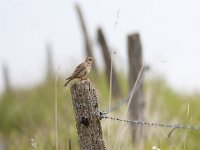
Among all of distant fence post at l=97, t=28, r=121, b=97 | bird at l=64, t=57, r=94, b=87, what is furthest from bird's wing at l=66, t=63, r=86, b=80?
distant fence post at l=97, t=28, r=121, b=97

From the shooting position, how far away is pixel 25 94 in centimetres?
1589

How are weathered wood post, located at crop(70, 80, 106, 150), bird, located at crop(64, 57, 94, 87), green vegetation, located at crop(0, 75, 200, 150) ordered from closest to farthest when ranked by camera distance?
weathered wood post, located at crop(70, 80, 106, 150) → bird, located at crop(64, 57, 94, 87) → green vegetation, located at crop(0, 75, 200, 150)

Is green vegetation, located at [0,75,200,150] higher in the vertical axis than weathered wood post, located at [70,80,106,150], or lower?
lower

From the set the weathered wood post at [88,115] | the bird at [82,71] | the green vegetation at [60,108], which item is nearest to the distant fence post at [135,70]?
the green vegetation at [60,108]

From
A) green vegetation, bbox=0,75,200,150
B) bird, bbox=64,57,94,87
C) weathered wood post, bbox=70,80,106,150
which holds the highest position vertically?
bird, bbox=64,57,94,87

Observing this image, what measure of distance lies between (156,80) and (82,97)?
8.03m

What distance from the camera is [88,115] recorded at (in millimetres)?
4531

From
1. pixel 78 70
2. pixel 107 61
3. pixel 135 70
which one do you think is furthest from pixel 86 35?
pixel 78 70

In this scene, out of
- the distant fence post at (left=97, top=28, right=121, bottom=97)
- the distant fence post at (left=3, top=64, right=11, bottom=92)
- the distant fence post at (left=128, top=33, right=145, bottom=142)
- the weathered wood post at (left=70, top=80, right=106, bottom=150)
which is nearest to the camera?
the weathered wood post at (left=70, top=80, right=106, bottom=150)

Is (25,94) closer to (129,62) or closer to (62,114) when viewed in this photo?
(62,114)

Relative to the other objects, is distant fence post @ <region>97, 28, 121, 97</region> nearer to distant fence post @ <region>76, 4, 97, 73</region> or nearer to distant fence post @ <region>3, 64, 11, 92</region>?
distant fence post @ <region>76, 4, 97, 73</region>

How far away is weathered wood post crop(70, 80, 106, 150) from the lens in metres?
4.51

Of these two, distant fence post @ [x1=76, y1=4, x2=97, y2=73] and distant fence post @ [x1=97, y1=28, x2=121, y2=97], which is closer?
distant fence post @ [x1=97, y1=28, x2=121, y2=97]

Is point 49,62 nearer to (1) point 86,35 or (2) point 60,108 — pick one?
(1) point 86,35
